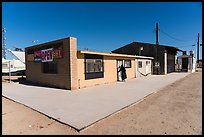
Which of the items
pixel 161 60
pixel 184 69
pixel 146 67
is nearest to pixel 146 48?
pixel 161 60

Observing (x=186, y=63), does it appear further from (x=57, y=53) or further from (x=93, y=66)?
(x=57, y=53)

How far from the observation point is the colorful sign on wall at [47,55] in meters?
11.7

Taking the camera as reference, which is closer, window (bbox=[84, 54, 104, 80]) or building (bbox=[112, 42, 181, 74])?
window (bbox=[84, 54, 104, 80])

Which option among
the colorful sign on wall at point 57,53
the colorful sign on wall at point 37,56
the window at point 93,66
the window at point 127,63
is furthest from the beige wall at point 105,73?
the colorful sign on wall at point 37,56

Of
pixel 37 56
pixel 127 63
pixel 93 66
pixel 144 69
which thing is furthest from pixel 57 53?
pixel 144 69

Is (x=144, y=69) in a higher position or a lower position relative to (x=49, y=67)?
lower

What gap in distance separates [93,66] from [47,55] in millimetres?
3425

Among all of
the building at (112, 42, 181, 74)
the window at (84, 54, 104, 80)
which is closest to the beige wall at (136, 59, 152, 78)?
the building at (112, 42, 181, 74)

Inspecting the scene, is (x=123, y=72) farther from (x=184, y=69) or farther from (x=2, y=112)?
(x=184, y=69)

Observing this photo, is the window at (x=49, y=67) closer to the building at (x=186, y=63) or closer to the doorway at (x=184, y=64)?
the building at (x=186, y=63)

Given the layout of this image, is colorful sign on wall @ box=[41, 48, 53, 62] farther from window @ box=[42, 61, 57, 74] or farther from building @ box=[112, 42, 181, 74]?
building @ box=[112, 42, 181, 74]

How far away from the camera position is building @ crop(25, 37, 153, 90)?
34.3 feet

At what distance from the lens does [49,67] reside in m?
12.3

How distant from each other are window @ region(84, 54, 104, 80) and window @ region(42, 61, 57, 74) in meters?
2.21
